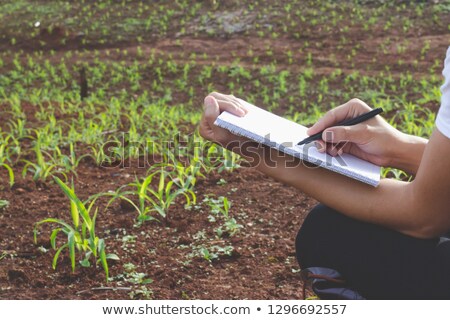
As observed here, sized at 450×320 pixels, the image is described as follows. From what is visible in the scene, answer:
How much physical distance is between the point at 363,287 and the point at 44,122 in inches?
173

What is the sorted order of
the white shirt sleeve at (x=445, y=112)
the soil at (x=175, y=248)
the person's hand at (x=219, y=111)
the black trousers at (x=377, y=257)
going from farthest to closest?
the soil at (x=175, y=248) < the person's hand at (x=219, y=111) < the black trousers at (x=377, y=257) < the white shirt sleeve at (x=445, y=112)

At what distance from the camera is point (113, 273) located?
2.58 m

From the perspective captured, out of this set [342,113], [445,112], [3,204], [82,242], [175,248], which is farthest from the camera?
[3,204]

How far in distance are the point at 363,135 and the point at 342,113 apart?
107 mm

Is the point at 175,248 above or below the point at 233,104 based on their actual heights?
below

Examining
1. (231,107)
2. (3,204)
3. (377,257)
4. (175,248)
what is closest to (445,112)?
(377,257)

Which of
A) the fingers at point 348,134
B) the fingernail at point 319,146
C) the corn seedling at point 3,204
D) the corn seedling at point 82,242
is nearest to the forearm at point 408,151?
the fingers at point 348,134

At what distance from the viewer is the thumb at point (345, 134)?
6.50 feet

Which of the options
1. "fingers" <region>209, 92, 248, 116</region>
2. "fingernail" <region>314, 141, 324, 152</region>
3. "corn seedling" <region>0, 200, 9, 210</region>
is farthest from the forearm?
"corn seedling" <region>0, 200, 9, 210</region>

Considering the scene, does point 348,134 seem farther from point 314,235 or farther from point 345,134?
point 314,235

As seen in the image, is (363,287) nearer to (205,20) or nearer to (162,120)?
(162,120)

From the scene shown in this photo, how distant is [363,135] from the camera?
212 cm

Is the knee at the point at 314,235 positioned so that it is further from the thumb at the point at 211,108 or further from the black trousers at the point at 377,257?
the thumb at the point at 211,108
